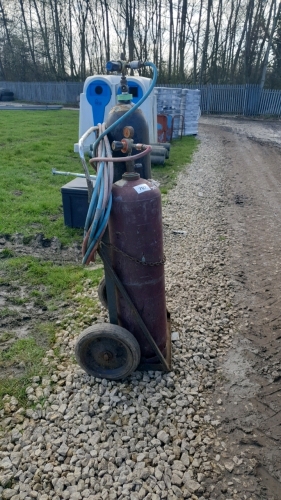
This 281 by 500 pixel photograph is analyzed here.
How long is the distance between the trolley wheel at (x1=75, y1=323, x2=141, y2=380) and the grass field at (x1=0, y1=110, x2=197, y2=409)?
46cm

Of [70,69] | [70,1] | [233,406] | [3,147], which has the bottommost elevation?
[233,406]

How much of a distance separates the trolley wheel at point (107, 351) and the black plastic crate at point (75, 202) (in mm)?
2824

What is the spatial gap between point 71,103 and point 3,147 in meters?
19.0

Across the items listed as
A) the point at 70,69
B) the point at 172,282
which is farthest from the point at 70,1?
the point at 172,282

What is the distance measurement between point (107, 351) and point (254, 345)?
4.84ft

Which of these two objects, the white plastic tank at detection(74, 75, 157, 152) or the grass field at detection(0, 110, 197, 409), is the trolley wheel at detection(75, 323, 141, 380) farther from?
the white plastic tank at detection(74, 75, 157, 152)

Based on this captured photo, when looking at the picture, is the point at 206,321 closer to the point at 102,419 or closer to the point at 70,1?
the point at 102,419

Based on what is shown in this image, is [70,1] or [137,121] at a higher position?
[70,1]

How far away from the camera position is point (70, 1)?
Result: 1213 inches

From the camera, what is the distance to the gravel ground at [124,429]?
2270 mm

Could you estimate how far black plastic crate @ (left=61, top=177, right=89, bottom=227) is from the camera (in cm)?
527

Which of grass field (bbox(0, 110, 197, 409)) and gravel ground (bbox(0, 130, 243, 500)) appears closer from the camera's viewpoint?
gravel ground (bbox(0, 130, 243, 500))

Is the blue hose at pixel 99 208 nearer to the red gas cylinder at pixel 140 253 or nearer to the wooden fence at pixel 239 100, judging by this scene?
the red gas cylinder at pixel 140 253

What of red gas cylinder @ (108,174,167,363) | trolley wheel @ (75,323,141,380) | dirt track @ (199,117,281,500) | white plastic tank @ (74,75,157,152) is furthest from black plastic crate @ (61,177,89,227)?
white plastic tank @ (74,75,157,152)
